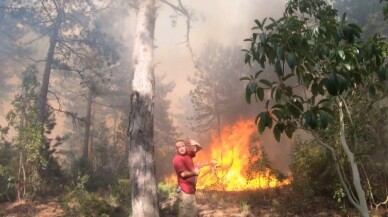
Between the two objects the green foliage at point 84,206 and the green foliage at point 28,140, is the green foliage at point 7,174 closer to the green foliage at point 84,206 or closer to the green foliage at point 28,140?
the green foliage at point 28,140

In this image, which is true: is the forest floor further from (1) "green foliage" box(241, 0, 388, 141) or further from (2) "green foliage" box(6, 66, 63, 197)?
(1) "green foliage" box(241, 0, 388, 141)

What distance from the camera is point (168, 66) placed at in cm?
4312

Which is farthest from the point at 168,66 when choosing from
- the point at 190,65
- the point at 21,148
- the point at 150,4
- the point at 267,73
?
the point at 150,4

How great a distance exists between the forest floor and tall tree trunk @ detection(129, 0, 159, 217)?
9.11ft

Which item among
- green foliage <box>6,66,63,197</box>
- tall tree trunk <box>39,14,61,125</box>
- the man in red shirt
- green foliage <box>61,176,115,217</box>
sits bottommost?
green foliage <box>61,176,115,217</box>

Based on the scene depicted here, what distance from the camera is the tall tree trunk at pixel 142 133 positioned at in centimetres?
643

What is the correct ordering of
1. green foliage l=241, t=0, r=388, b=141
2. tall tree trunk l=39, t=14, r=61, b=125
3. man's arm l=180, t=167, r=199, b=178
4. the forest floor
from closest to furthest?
1. green foliage l=241, t=0, r=388, b=141
2. man's arm l=180, t=167, r=199, b=178
3. the forest floor
4. tall tree trunk l=39, t=14, r=61, b=125

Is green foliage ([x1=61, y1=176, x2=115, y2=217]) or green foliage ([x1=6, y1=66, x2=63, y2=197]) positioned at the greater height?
green foliage ([x1=6, y1=66, x2=63, y2=197])

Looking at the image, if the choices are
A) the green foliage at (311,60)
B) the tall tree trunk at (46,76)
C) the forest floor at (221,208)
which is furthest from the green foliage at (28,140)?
the green foliage at (311,60)

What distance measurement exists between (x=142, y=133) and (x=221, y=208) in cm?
462

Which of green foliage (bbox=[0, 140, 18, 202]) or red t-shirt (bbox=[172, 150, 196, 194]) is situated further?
green foliage (bbox=[0, 140, 18, 202])

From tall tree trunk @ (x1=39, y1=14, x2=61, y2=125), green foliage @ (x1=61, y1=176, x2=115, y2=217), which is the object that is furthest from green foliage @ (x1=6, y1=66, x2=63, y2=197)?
green foliage @ (x1=61, y1=176, x2=115, y2=217)

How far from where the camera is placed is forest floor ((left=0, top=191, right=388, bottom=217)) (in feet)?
28.7

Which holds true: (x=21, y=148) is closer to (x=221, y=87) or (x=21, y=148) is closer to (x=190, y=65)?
(x=221, y=87)
